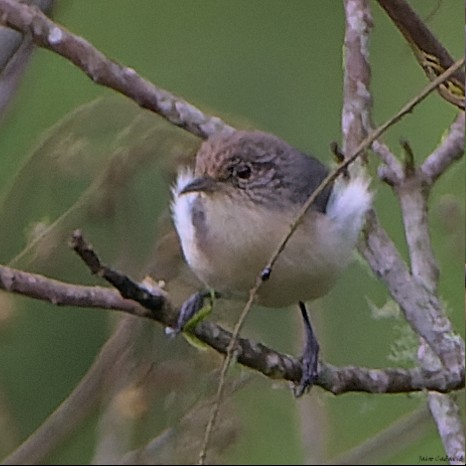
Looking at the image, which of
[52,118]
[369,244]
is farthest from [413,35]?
[52,118]

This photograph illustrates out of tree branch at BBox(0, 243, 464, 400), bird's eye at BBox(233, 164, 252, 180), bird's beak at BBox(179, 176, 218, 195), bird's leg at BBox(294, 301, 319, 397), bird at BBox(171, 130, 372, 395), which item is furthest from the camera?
bird's eye at BBox(233, 164, 252, 180)

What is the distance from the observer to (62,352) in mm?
2885

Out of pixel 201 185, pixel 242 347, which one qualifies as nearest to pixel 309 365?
pixel 242 347

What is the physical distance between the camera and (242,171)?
7.57 feet

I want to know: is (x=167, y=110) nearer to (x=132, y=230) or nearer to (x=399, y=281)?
(x=132, y=230)

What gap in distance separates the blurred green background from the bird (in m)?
0.15

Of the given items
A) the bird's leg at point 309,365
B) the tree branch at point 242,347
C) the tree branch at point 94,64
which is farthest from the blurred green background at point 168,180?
the tree branch at point 242,347

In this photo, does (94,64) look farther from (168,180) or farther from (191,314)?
(191,314)

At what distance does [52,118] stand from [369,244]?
183 centimetres

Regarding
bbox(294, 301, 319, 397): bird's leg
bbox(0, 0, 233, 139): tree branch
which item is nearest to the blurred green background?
bbox(0, 0, 233, 139): tree branch

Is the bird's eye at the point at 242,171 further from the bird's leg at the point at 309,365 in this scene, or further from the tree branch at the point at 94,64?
the bird's leg at the point at 309,365

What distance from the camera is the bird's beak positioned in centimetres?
217

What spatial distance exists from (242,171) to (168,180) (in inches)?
10.1

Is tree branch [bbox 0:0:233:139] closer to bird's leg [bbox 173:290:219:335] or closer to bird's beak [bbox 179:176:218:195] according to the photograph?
bird's beak [bbox 179:176:218:195]
